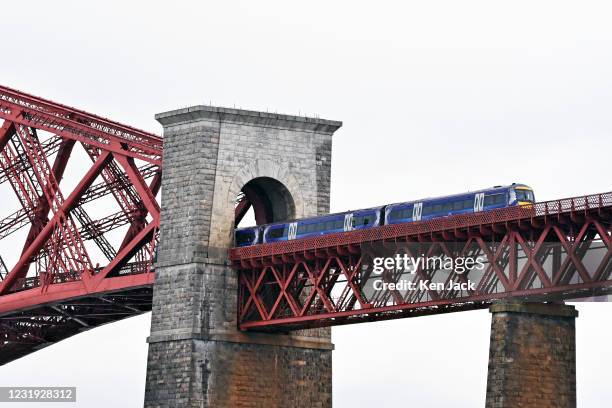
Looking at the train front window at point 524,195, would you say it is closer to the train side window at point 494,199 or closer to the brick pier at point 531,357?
the train side window at point 494,199

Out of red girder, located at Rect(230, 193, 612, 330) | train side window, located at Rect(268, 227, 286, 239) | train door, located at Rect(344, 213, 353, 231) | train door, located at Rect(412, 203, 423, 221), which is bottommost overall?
red girder, located at Rect(230, 193, 612, 330)

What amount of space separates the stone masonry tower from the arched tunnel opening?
9 centimetres

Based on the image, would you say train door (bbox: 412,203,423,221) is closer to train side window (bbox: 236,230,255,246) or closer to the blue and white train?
the blue and white train

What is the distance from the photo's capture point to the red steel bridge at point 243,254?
126 m

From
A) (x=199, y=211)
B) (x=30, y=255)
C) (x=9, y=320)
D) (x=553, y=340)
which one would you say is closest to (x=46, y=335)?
(x=9, y=320)

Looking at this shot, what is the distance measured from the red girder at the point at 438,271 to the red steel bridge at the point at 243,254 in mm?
81

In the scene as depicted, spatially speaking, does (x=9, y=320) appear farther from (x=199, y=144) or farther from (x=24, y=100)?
(x=199, y=144)

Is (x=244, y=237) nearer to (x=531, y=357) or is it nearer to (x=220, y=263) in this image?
(x=220, y=263)

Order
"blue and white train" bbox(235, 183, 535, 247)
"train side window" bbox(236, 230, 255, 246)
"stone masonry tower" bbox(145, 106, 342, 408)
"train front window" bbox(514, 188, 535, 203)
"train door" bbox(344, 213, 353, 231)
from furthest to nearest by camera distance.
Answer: "train side window" bbox(236, 230, 255, 246) < "stone masonry tower" bbox(145, 106, 342, 408) < "train door" bbox(344, 213, 353, 231) < "blue and white train" bbox(235, 183, 535, 247) < "train front window" bbox(514, 188, 535, 203)

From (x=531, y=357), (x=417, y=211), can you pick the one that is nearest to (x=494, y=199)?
(x=417, y=211)

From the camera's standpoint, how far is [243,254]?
5787 inches

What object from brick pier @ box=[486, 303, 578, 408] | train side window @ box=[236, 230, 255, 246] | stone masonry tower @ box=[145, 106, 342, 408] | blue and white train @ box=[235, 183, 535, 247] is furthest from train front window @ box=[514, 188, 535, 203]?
stone masonry tower @ box=[145, 106, 342, 408]

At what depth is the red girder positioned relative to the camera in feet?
408

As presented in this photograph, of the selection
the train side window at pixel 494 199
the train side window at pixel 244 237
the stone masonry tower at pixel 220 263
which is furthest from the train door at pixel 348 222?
the train side window at pixel 494 199
